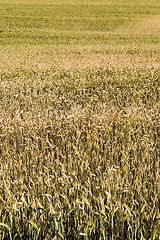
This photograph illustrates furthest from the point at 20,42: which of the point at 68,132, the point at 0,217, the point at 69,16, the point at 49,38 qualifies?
the point at 0,217

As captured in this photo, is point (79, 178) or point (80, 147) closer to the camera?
point (79, 178)

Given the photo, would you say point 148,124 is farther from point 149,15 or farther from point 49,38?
point 149,15

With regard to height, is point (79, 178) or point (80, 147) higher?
point (79, 178)

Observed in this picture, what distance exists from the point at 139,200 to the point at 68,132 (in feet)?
6.44

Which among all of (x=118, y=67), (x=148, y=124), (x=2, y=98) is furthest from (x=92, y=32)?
(x=148, y=124)

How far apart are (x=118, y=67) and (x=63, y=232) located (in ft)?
24.0

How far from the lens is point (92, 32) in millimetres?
24938

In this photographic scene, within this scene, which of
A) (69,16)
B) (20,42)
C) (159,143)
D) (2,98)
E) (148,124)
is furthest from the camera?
(69,16)

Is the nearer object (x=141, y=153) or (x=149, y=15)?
(x=141, y=153)

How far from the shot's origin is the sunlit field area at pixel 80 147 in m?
2.37

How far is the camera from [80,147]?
12.8ft

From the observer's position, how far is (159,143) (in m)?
3.93

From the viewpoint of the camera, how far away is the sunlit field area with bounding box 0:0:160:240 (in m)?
2.37

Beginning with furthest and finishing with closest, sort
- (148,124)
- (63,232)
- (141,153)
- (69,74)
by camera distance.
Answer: (69,74), (148,124), (141,153), (63,232)
